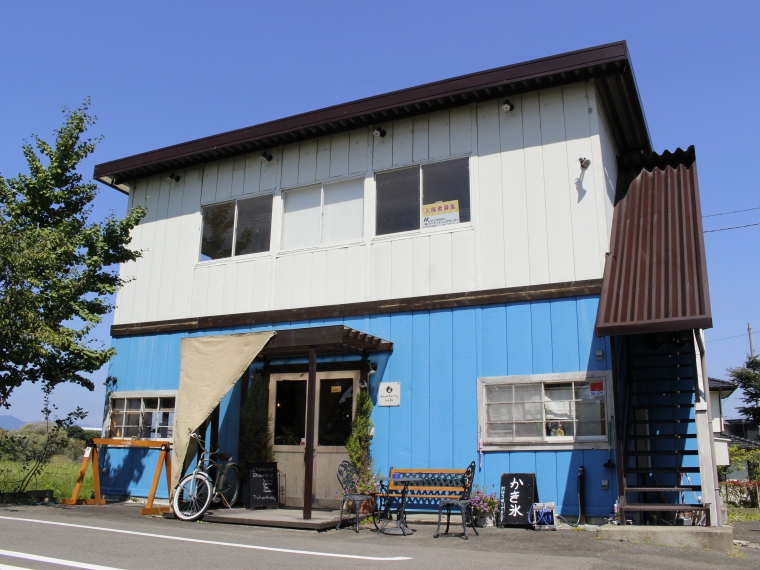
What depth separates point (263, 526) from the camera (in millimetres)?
9023

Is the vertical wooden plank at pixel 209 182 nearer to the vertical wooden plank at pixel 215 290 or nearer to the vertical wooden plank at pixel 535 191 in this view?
the vertical wooden plank at pixel 215 290

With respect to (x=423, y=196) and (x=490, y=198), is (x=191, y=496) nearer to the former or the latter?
(x=423, y=196)

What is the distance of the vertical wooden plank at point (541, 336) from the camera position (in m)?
9.48

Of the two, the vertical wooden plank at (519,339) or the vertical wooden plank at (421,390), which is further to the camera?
the vertical wooden plank at (421,390)

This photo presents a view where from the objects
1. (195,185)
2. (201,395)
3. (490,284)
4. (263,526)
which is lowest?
(263,526)

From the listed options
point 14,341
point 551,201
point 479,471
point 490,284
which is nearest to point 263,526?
point 479,471

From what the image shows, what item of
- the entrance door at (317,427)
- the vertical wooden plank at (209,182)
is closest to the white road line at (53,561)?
the entrance door at (317,427)

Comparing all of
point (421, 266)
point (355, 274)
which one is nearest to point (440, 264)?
point (421, 266)

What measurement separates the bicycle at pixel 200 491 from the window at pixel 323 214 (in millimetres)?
3740

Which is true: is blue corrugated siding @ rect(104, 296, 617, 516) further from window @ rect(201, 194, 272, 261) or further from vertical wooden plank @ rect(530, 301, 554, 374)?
window @ rect(201, 194, 272, 261)

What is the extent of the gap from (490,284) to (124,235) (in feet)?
22.7

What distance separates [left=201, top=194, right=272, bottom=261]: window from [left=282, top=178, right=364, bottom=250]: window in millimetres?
435

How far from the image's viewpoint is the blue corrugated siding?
9.09 metres

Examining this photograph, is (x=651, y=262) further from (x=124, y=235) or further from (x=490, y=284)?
(x=124, y=235)
